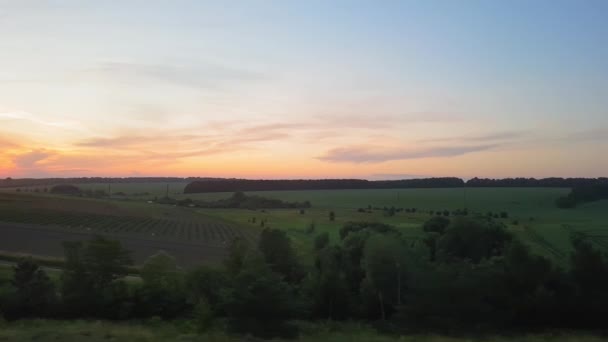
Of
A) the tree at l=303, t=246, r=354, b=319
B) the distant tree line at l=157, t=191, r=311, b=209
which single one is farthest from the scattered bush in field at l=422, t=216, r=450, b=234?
the distant tree line at l=157, t=191, r=311, b=209

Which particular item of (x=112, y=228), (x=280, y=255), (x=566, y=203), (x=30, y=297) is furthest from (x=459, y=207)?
(x=30, y=297)

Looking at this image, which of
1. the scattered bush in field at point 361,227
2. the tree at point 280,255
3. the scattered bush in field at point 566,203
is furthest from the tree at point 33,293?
the scattered bush in field at point 566,203

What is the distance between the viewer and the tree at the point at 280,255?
31.2 meters

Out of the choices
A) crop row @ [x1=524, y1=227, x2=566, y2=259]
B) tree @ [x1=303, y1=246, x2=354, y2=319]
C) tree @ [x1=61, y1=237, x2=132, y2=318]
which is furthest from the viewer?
crop row @ [x1=524, y1=227, x2=566, y2=259]

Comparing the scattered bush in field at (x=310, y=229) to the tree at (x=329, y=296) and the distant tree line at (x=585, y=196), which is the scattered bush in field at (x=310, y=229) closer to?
the tree at (x=329, y=296)

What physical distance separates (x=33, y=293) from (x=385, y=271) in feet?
54.8

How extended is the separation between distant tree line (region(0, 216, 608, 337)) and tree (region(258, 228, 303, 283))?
99.6 inches

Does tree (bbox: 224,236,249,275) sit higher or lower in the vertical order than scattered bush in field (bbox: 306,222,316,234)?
higher

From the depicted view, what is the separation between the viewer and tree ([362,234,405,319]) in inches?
1028

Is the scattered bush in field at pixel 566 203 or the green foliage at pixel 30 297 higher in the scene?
the scattered bush in field at pixel 566 203

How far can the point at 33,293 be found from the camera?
2161 cm

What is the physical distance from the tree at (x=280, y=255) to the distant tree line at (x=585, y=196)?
67734 mm

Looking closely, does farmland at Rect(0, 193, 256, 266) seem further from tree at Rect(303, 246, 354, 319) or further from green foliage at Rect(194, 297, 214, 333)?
green foliage at Rect(194, 297, 214, 333)

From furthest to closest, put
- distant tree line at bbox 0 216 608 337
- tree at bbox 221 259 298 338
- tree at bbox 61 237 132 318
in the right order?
tree at bbox 61 237 132 318, distant tree line at bbox 0 216 608 337, tree at bbox 221 259 298 338
